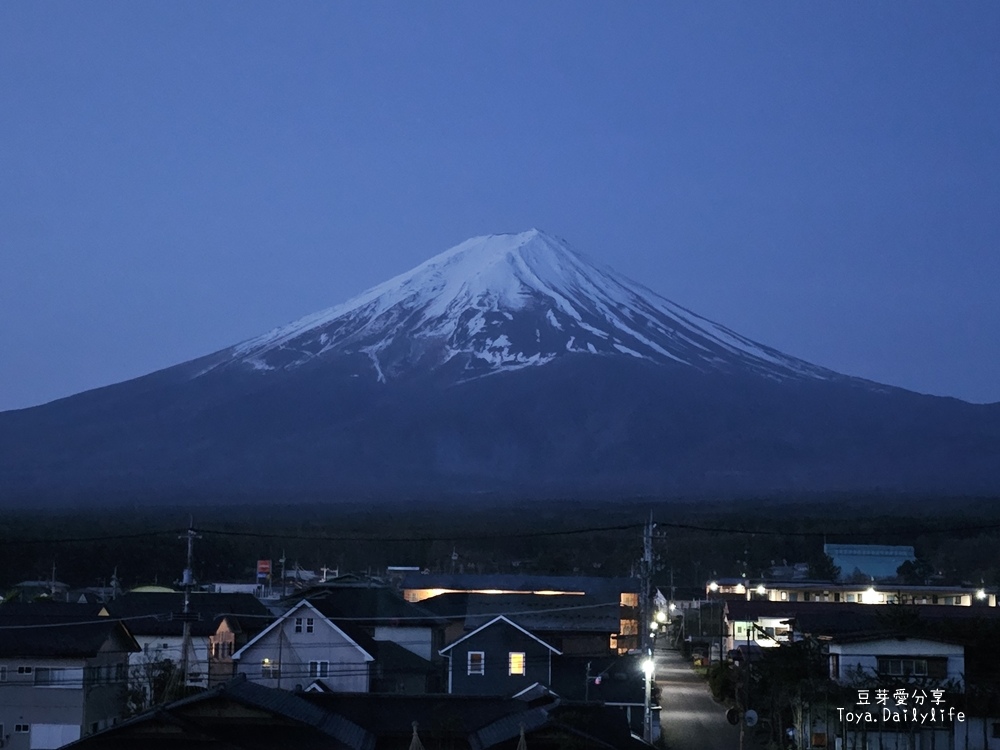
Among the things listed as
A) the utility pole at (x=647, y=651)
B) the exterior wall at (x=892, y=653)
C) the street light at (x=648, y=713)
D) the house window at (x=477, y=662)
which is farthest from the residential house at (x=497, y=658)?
the exterior wall at (x=892, y=653)

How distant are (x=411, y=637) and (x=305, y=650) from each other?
3974mm

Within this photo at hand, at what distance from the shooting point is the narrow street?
2366cm

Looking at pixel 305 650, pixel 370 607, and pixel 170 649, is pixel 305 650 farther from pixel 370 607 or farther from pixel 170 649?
pixel 370 607

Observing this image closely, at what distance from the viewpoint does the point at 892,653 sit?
70.4 feet

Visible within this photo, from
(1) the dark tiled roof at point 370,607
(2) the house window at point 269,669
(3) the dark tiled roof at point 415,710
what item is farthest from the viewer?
(1) the dark tiled roof at point 370,607

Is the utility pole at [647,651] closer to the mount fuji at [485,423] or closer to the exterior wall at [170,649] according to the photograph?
the exterior wall at [170,649]

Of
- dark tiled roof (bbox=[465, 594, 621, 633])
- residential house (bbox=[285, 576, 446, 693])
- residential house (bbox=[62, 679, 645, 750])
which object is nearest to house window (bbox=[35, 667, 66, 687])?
residential house (bbox=[285, 576, 446, 693])

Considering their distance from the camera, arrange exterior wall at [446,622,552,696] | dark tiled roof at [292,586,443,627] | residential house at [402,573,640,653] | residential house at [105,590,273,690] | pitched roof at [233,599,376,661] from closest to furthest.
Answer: pitched roof at [233,599,376,661]
exterior wall at [446,622,552,696]
residential house at [105,590,273,690]
dark tiled roof at [292,586,443,627]
residential house at [402,573,640,653]

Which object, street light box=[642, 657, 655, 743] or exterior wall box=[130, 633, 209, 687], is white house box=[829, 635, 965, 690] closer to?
street light box=[642, 657, 655, 743]

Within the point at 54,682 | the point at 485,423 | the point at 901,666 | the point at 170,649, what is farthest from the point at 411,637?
the point at 485,423

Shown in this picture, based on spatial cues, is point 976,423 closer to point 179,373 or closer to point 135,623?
point 179,373

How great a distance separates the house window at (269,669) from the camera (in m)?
26.5

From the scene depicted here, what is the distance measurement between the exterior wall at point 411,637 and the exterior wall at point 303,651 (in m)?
3.41

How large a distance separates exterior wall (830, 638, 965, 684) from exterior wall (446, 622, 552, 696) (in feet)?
21.9
